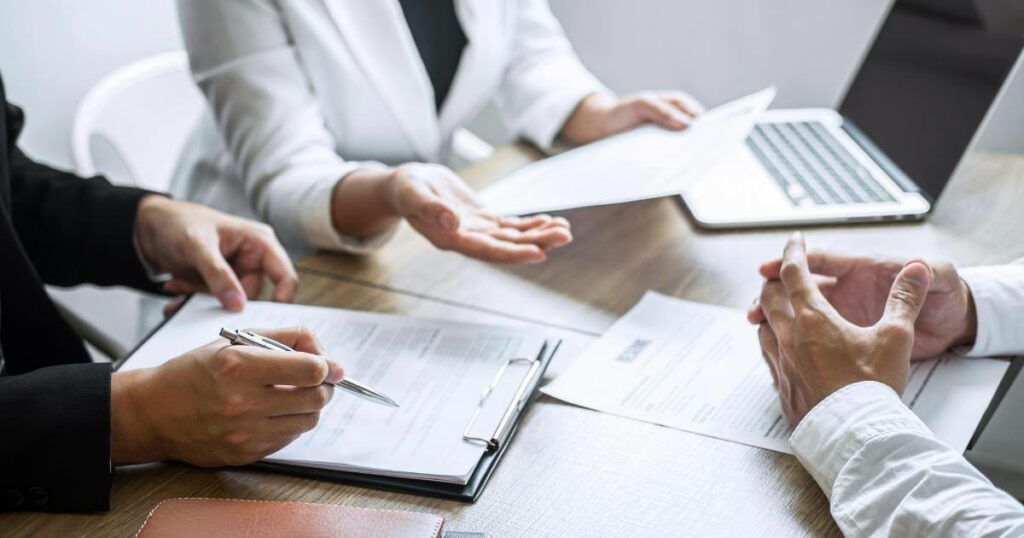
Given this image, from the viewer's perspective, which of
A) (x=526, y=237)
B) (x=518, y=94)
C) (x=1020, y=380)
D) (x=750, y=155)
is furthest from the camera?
(x=518, y=94)

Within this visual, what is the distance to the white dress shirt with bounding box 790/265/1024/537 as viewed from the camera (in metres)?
0.61

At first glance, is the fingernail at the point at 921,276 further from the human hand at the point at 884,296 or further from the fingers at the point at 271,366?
the fingers at the point at 271,366

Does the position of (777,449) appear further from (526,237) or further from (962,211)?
(962,211)

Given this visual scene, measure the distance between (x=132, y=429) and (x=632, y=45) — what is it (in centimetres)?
162

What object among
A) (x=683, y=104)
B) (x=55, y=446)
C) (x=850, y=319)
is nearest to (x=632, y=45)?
(x=683, y=104)

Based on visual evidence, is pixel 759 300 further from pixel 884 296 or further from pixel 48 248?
pixel 48 248

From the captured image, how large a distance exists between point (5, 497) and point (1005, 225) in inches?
43.7

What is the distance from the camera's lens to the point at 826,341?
75cm

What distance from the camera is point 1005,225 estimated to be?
109 centimetres

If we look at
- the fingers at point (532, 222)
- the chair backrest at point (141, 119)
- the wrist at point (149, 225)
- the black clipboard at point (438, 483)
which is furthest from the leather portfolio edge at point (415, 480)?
the chair backrest at point (141, 119)

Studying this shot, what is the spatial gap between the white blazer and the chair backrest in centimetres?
29

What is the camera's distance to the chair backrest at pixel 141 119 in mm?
1656

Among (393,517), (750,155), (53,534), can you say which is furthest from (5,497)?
(750,155)

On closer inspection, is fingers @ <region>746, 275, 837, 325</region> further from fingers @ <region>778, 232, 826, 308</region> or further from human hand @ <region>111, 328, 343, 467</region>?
human hand @ <region>111, 328, 343, 467</region>
